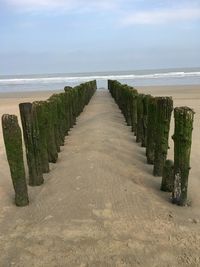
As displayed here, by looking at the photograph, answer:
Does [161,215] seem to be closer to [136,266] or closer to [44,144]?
[136,266]

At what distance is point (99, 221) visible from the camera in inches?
187

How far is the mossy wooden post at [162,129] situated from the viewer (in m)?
6.16

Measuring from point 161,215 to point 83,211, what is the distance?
0.85 m

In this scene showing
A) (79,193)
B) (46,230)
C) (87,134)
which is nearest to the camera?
(46,230)

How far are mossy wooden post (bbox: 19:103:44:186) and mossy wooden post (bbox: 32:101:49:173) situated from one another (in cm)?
45

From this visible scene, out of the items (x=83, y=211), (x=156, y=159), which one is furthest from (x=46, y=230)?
(x=156, y=159)

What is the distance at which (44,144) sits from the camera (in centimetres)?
680

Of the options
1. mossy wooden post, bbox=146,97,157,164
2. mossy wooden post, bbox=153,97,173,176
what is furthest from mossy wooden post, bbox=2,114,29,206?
mossy wooden post, bbox=146,97,157,164

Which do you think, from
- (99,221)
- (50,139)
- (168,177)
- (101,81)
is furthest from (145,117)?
(101,81)

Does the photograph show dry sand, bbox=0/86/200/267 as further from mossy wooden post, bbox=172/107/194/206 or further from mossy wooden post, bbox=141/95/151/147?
mossy wooden post, bbox=141/95/151/147

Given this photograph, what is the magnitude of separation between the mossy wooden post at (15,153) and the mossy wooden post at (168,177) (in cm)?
172

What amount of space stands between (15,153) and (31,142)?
65 centimetres

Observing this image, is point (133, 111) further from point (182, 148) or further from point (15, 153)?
point (15, 153)

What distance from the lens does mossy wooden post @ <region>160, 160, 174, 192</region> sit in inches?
223
